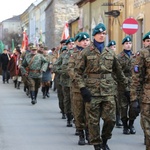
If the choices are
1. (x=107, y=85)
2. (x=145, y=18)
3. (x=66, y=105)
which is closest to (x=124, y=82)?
(x=107, y=85)

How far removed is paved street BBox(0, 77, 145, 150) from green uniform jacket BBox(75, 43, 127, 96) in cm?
140

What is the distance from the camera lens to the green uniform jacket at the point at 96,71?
28.7 ft

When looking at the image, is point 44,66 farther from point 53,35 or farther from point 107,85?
point 53,35

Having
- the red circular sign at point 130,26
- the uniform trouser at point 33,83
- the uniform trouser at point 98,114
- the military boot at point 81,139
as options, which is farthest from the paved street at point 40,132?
the red circular sign at point 130,26

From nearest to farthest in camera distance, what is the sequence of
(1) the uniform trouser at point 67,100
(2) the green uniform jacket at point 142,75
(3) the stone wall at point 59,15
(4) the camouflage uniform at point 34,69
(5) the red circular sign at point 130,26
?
(2) the green uniform jacket at point 142,75
(1) the uniform trouser at point 67,100
(4) the camouflage uniform at point 34,69
(5) the red circular sign at point 130,26
(3) the stone wall at point 59,15

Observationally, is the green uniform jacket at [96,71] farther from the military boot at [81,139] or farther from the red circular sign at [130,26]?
the red circular sign at [130,26]

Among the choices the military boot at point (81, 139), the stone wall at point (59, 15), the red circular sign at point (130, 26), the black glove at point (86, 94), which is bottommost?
the military boot at point (81, 139)

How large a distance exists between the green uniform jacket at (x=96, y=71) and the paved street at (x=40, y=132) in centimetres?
140

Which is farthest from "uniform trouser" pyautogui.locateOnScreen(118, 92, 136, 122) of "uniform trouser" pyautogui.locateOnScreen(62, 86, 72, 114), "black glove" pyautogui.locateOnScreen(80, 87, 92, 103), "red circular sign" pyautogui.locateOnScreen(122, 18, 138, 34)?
"red circular sign" pyautogui.locateOnScreen(122, 18, 138, 34)

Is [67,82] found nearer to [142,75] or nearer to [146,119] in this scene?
[142,75]

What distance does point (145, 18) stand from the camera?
26094 millimetres

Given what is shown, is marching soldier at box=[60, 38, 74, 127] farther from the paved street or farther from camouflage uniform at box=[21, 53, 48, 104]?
camouflage uniform at box=[21, 53, 48, 104]

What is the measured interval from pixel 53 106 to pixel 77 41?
7.44m

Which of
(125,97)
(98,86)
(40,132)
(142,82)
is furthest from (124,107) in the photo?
(142,82)
